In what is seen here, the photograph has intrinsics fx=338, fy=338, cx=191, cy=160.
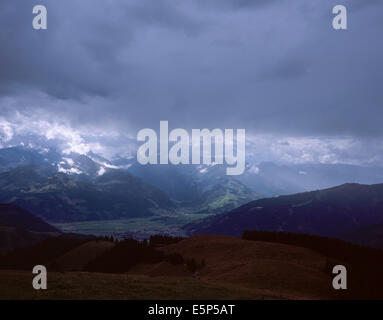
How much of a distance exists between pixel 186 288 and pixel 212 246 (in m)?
39.4

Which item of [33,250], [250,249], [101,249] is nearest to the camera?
[250,249]

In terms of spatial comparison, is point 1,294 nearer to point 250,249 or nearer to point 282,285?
point 282,285

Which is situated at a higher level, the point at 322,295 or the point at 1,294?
the point at 1,294

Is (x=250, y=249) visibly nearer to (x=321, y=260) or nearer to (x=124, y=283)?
(x=321, y=260)

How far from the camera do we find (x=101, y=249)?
94.9 m

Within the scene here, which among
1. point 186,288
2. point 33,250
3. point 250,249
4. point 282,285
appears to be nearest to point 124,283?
point 186,288

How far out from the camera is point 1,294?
29.9 m

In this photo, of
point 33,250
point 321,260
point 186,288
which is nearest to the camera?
point 186,288
